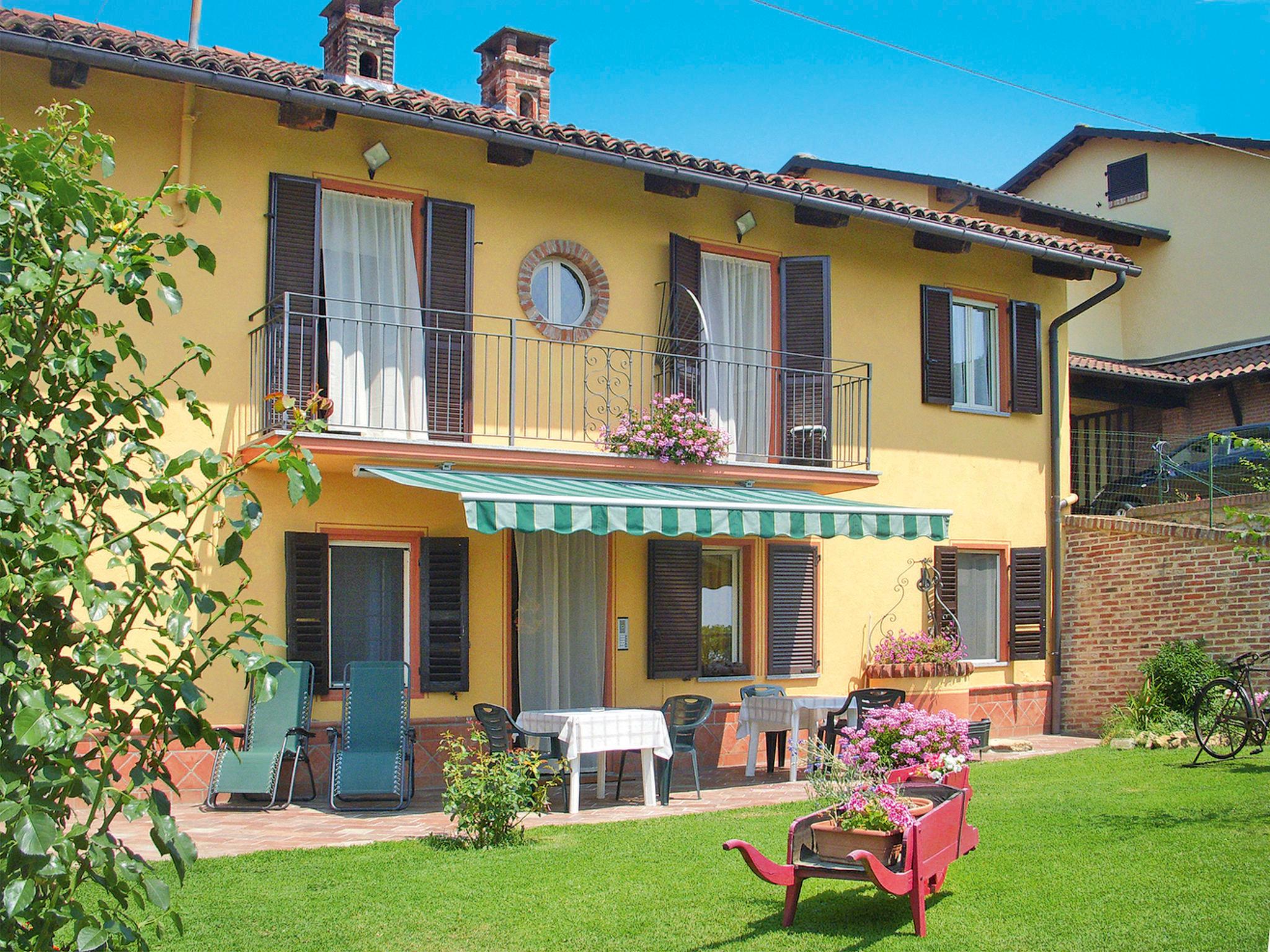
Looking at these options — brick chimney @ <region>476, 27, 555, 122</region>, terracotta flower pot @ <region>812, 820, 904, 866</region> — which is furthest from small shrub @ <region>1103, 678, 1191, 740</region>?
brick chimney @ <region>476, 27, 555, 122</region>

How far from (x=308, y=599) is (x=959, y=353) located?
10.1 meters

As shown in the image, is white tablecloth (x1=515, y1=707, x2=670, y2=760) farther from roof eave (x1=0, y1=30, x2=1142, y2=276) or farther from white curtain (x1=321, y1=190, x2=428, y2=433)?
roof eave (x1=0, y1=30, x2=1142, y2=276)

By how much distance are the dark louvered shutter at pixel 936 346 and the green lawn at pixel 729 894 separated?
7952mm

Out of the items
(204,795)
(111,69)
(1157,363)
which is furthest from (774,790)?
(1157,363)

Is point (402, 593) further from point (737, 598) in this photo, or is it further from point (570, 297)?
point (737, 598)

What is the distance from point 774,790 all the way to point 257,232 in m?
7.82

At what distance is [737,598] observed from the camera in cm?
1580

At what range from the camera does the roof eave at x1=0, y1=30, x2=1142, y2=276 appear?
437 inches

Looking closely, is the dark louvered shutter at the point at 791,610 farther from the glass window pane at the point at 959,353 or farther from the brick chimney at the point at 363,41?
the brick chimney at the point at 363,41

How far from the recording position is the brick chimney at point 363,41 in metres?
15.8

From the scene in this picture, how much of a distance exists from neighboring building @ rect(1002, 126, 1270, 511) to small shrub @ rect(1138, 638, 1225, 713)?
406 cm

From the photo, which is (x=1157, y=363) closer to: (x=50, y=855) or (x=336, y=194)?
(x=336, y=194)

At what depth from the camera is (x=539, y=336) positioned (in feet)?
47.3

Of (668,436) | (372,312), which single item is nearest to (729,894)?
(668,436)
